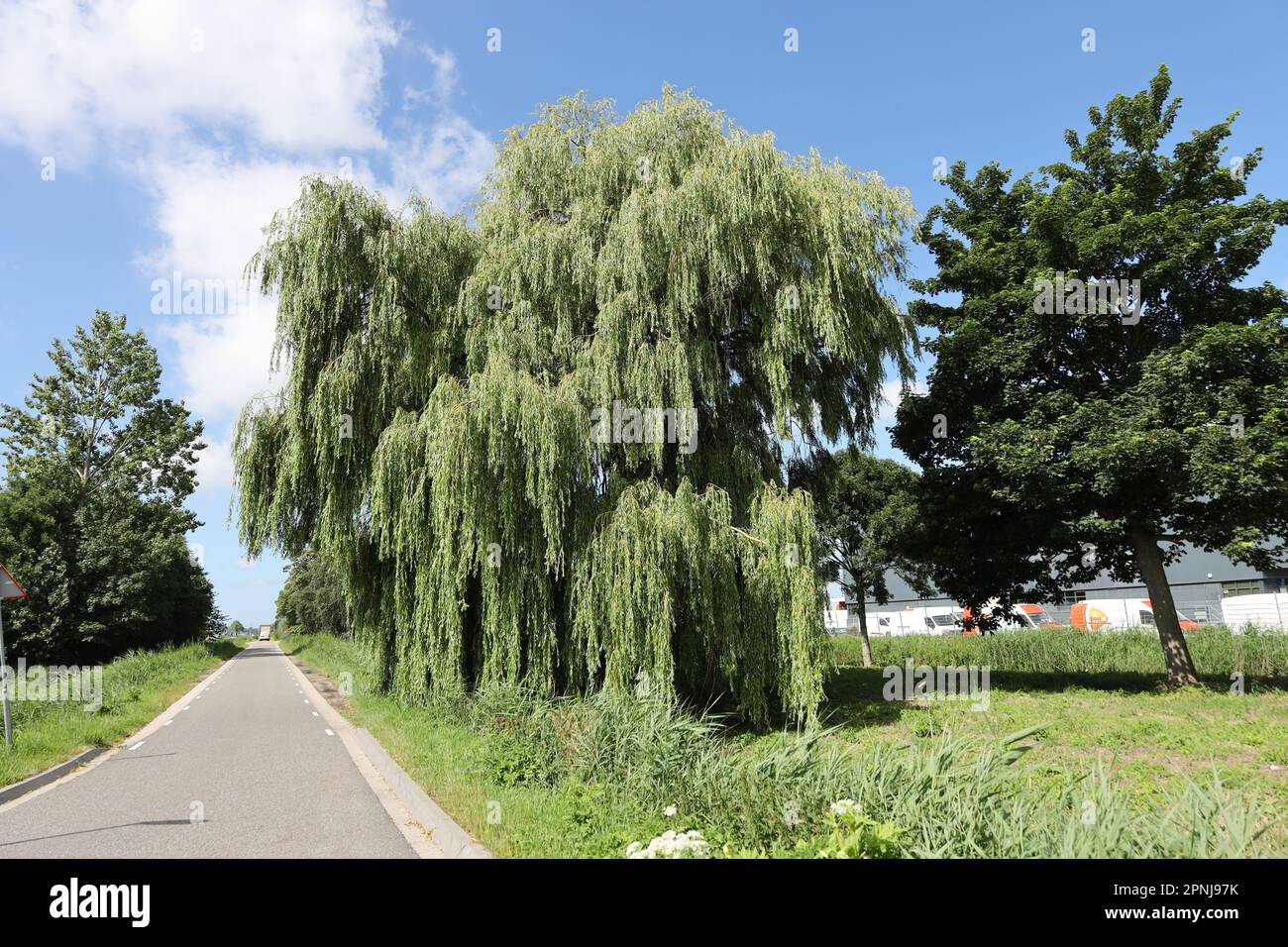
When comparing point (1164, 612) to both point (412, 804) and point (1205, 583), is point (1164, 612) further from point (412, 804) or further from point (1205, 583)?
point (1205, 583)

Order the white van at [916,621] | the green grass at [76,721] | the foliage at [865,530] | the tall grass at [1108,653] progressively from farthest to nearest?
the white van at [916,621] < the foliage at [865,530] < the tall grass at [1108,653] < the green grass at [76,721]

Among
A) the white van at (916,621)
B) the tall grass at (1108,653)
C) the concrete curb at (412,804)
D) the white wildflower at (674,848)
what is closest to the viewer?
the white wildflower at (674,848)

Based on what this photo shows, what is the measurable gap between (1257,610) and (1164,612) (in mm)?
18174

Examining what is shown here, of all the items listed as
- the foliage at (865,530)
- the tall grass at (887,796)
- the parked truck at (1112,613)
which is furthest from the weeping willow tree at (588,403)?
the parked truck at (1112,613)

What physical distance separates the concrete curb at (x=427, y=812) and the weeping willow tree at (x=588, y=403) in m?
2.34

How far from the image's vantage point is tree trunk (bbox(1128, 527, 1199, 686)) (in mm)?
13742

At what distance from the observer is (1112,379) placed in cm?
1430

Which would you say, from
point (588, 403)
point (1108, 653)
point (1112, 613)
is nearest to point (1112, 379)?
point (1108, 653)

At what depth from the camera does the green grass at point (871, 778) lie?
4.57m

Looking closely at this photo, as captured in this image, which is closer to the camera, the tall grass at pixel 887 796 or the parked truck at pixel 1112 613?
the tall grass at pixel 887 796

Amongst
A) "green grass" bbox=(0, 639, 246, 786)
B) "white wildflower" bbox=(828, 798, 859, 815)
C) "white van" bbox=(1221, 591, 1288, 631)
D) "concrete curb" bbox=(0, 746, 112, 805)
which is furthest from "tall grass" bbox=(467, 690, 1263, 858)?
"white van" bbox=(1221, 591, 1288, 631)

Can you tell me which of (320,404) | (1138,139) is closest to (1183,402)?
(1138,139)

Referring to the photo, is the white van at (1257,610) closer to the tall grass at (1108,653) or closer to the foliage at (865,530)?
the tall grass at (1108,653)
